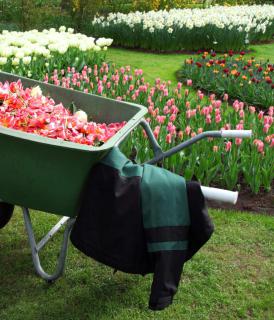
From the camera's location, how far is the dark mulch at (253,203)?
363cm

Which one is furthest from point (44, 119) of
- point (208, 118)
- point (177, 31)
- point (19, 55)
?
point (177, 31)

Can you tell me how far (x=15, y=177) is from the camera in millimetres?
2191

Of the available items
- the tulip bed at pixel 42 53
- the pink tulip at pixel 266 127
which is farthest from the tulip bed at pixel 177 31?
the pink tulip at pixel 266 127

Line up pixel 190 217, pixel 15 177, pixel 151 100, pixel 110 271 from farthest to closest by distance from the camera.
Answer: pixel 151 100
pixel 110 271
pixel 15 177
pixel 190 217

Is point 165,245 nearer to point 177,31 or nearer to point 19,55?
point 19,55

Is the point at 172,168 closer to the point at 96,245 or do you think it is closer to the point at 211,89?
the point at 96,245

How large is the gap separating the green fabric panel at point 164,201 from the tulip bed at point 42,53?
11.3 feet

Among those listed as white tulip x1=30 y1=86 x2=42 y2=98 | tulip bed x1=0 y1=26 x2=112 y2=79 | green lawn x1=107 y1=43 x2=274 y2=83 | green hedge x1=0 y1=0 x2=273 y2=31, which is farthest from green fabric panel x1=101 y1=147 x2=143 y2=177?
green hedge x1=0 y1=0 x2=273 y2=31

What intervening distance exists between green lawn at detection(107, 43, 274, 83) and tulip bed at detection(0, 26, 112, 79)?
3.55 feet

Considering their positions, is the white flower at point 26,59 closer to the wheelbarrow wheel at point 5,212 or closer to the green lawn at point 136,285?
the green lawn at point 136,285

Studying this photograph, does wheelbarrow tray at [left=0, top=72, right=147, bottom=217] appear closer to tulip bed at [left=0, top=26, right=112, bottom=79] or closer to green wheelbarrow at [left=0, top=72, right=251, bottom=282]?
green wheelbarrow at [left=0, top=72, right=251, bottom=282]

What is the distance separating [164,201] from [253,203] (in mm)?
1851

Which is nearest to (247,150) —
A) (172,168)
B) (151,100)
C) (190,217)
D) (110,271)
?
(172,168)

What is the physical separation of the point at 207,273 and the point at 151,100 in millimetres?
2195
